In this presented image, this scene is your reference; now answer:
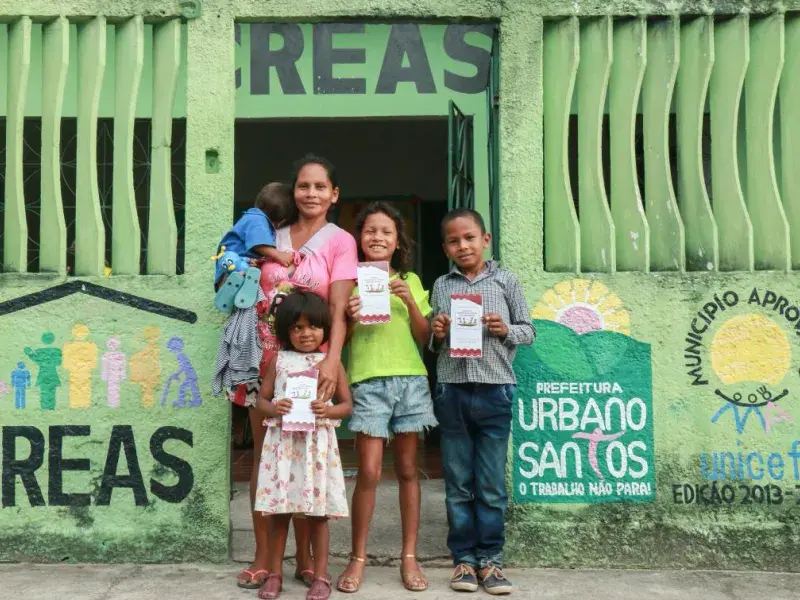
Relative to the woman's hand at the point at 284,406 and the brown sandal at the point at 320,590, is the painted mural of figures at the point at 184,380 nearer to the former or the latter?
the woman's hand at the point at 284,406

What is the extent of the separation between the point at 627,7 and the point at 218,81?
2.21 meters

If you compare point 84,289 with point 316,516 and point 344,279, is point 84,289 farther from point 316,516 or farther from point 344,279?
point 316,516

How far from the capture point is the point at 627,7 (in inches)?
184

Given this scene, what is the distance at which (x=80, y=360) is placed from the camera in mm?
4582

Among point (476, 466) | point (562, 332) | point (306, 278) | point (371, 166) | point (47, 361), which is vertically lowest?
point (476, 466)

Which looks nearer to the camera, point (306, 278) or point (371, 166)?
point (306, 278)

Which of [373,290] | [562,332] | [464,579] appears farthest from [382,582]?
[562,332]

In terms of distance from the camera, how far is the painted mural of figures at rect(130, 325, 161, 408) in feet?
15.0

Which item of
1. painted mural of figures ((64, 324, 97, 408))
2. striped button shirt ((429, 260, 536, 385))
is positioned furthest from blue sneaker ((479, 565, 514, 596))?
painted mural of figures ((64, 324, 97, 408))

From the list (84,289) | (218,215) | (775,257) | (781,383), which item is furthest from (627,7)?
(84,289)

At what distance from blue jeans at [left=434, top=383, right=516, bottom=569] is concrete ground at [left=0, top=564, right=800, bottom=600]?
0.23 metres

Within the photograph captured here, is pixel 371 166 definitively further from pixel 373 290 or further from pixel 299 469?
pixel 299 469

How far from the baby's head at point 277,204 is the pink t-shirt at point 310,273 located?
0.65 feet

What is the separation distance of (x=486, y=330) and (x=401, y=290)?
0.46 m
